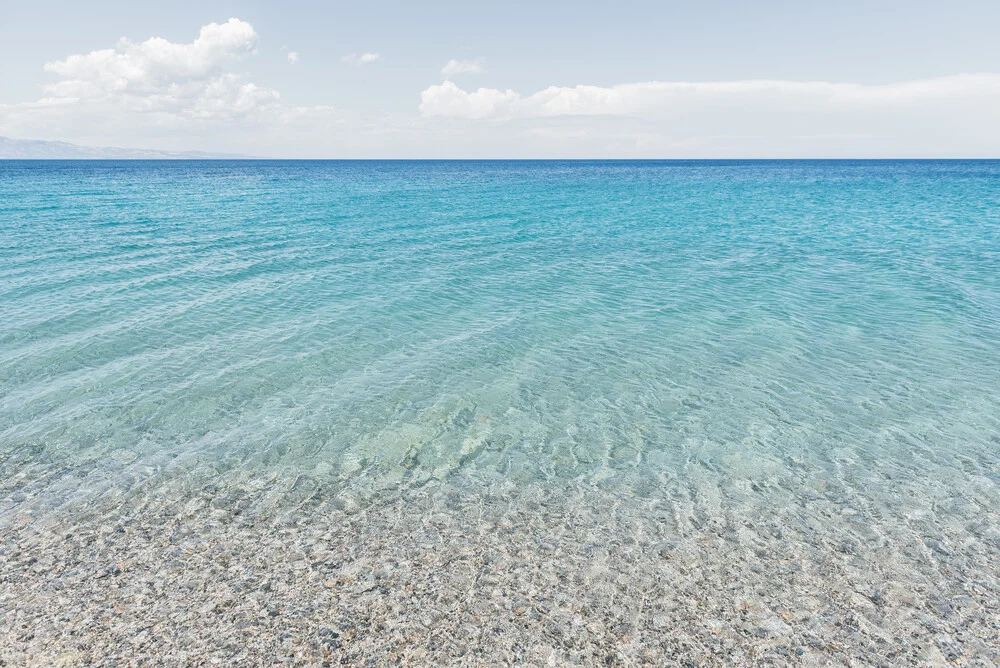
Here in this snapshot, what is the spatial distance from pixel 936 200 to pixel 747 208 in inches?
967

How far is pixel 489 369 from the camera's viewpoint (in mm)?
14484

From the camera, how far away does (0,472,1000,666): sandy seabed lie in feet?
21.1

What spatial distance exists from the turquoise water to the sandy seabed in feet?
2.10

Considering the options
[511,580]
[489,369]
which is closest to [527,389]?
[489,369]

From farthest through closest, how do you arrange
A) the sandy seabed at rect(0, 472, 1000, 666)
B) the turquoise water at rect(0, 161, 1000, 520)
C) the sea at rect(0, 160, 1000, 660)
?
the turquoise water at rect(0, 161, 1000, 520), the sea at rect(0, 160, 1000, 660), the sandy seabed at rect(0, 472, 1000, 666)

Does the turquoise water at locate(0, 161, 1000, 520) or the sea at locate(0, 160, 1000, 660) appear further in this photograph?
the turquoise water at locate(0, 161, 1000, 520)

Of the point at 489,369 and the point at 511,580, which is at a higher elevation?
the point at 489,369

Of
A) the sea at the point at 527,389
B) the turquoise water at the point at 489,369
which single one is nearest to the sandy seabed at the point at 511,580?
the sea at the point at 527,389

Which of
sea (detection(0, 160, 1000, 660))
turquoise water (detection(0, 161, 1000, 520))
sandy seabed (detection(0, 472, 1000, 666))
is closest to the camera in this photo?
sandy seabed (detection(0, 472, 1000, 666))

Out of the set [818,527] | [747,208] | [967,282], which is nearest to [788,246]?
[967,282]

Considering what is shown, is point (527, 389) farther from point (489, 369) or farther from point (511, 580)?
point (511, 580)

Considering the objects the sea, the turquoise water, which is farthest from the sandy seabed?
the turquoise water

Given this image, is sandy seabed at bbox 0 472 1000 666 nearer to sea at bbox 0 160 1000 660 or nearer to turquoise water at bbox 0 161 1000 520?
sea at bbox 0 160 1000 660

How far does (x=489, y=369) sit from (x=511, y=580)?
7.41 m
